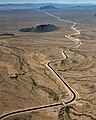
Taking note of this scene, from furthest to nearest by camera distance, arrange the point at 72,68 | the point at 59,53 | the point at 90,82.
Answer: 1. the point at 59,53
2. the point at 72,68
3. the point at 90,82

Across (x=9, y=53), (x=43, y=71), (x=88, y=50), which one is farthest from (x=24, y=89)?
(x=88, y=50)

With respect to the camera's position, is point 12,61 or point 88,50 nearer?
point 12,61

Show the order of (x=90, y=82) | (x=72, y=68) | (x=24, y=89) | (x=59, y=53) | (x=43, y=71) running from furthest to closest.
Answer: (x=59, y=53), (x=72, y=68), (x=43, y=71), (x=90, y=82), (x=24, y=89)

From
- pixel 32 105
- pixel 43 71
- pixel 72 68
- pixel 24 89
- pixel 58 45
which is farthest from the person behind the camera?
pixel 58 45

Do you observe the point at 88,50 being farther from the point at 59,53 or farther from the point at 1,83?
the point at 1,83

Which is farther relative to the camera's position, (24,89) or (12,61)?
(12,61)

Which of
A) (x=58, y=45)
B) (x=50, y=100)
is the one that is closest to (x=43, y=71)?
(x=50, y=100)

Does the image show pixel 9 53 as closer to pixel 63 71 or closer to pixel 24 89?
pixel 63 71

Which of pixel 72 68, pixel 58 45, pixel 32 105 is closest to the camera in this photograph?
pixel 32 105

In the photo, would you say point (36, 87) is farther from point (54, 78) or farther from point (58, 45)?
point (58, 45)
